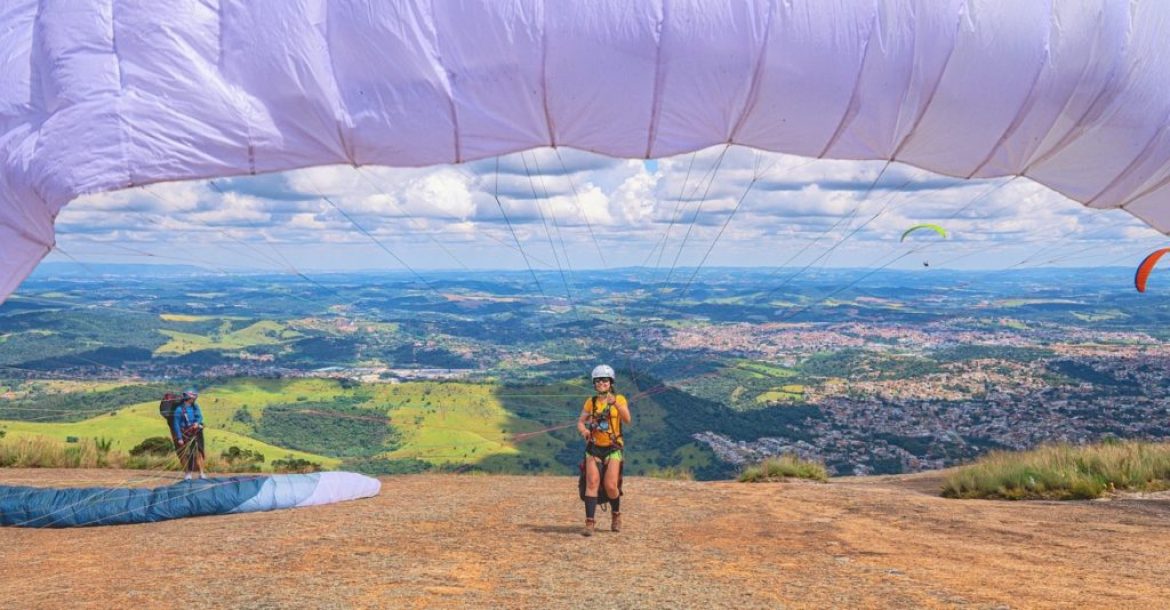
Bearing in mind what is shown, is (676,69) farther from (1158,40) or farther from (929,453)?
(929,453)

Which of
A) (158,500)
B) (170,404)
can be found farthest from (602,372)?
(170,404)

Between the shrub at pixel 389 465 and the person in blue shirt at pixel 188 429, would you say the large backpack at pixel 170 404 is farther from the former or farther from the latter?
the shrub at pixel 389 465

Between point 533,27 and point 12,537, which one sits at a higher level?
point 533,27

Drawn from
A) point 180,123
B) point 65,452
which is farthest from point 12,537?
point 65,452

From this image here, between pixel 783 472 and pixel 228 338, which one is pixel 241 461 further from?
pixel 228 338

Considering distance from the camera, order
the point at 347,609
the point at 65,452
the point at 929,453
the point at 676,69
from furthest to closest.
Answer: the point at 929,453 < the point at 65,452 < the point at 676,69 < the point at 347,609

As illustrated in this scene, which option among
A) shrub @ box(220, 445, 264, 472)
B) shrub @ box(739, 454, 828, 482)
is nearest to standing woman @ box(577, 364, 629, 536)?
shrub @ box(739, 454, 828, 482)

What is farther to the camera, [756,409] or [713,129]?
[756,409]

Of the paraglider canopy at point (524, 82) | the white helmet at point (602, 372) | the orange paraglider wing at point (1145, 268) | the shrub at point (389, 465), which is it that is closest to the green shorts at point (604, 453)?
the white helmet at point (602, 372)
